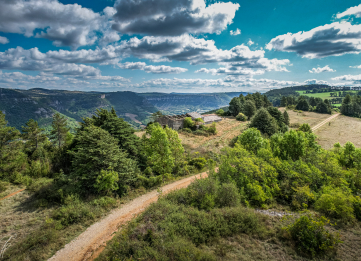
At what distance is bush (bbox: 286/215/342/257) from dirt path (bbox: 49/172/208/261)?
12.7 m

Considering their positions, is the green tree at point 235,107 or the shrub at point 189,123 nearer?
the shrub at point 189,123

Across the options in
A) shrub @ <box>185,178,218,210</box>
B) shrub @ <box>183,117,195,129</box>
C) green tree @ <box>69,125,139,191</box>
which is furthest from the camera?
shrub @ <box>183,117,195,129</box>

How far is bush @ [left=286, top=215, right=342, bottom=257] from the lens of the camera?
9713 mm

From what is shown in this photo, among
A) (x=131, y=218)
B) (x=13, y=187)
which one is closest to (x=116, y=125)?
(x=131, y=218)

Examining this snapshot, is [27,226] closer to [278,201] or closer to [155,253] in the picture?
[155,253]

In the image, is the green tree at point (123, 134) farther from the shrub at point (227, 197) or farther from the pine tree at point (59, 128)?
the pine tree at point (59, 128)

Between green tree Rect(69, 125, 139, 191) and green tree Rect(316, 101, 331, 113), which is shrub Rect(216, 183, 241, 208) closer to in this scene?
green tree Rect(69, 125, 139, 191)

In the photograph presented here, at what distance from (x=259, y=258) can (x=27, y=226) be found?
729 inches

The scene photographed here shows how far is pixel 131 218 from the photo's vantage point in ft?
49.5

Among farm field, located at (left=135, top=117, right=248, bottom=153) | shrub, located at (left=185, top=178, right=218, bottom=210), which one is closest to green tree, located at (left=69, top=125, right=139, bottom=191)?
shrub, located at (left=185, top=178, right=218, bottom=210)

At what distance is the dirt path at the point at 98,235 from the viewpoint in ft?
37.6

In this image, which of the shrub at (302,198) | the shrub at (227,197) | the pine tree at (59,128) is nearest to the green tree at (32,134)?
the pine tree at (59,128)

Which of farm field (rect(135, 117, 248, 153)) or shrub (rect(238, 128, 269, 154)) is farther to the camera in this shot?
farm field (rect(135, 117, 248, 153))

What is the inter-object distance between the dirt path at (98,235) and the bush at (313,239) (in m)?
12.7
